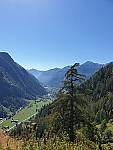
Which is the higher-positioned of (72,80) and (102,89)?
(72,80)

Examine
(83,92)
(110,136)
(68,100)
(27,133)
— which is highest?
(83,92)

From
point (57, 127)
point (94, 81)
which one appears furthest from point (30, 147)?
point (94, 81)

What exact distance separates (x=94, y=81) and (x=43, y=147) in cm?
12477

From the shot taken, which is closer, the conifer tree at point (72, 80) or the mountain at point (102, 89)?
the conifer tree at point (72, 80)

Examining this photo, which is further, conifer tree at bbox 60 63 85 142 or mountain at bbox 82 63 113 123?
mountain at bbox 82 63 113 123

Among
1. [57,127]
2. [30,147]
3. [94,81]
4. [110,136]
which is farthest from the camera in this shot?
[94,81]

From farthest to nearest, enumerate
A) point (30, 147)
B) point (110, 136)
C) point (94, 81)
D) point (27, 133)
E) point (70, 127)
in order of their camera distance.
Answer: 1. point (94, 81)
2. point (110, 136)
3. point (70, 127)
4. point (27, 133)
5. point (30, 147)

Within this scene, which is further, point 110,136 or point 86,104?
point 110,136

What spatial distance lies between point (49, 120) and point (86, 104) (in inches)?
154

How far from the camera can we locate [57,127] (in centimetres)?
1105

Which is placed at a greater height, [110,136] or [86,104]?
[86,104]

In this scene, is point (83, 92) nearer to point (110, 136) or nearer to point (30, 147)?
point (30, 147)

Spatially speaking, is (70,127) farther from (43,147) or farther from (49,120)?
(43,147)

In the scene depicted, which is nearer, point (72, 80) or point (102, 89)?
point (72, 80)
